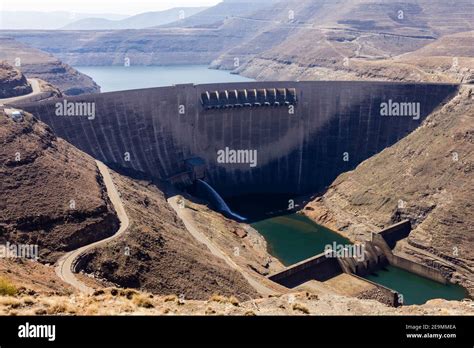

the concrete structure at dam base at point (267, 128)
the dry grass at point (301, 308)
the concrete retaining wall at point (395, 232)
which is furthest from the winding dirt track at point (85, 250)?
the concrete retaining wall at point (395, 232)

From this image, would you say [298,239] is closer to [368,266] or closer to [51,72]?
[368,266]

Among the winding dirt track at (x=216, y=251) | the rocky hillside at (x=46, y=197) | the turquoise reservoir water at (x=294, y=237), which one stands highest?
the rocky hillside at (x=46, y=197)

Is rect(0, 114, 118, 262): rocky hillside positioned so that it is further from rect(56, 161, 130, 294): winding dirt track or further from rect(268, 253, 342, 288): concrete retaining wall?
rect(268, 253, 342, 288): concrete retaining wall

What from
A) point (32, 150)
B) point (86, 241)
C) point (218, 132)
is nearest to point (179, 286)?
point (86, 241)

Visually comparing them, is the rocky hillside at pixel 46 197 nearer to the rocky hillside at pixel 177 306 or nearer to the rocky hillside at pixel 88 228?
the rocky hillside at pixel 88 228

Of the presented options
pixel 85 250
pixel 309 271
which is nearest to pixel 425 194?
pixel 309 271
